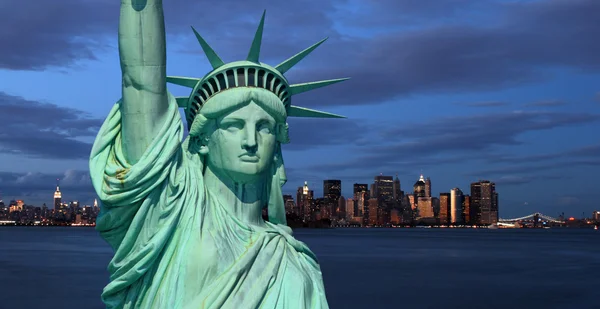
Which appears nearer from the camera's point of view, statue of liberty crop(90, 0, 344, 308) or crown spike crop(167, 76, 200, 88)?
statue of liberty crop(90, 0, 344, 308)

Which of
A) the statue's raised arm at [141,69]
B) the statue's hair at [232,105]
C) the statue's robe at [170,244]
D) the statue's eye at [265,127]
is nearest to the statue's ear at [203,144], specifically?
the statue's hair at [232,105]

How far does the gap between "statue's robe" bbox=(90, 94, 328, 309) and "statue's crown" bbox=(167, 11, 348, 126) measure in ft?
1.53

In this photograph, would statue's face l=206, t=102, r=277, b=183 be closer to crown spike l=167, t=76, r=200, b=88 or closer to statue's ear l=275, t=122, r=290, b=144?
statue's ear l=275, t=122, r=290, b=144

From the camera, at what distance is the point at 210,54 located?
7.19 meters

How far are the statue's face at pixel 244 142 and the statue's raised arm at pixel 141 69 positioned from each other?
0.61 metres

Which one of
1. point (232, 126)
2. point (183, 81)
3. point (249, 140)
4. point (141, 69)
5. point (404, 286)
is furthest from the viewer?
point (404, 286)

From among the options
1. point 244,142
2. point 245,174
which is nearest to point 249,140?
point 244,142

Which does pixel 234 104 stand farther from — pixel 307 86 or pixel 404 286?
pixel 404 286

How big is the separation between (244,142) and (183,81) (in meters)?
0.97

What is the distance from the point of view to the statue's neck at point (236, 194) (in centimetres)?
712

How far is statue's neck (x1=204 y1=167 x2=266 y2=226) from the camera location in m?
7.12

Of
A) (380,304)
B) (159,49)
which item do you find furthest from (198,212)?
(380,304)

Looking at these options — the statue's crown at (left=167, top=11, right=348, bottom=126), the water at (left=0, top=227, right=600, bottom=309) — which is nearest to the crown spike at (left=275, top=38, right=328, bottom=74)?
the statue's crown at (left=167, top=11, right=348, bottom=126)

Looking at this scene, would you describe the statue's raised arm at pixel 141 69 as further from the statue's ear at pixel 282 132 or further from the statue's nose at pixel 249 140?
the statue's ear at pixel 282 132
